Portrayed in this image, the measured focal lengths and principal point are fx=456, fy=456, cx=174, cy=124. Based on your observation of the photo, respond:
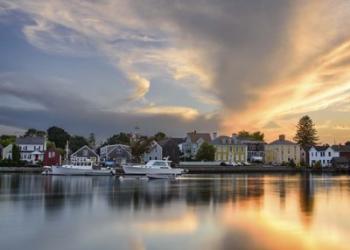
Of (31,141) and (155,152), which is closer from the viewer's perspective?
(31,141)

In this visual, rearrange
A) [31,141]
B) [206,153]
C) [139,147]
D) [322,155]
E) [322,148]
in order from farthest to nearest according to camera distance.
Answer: [322,148] < [322,155] < [206,153] < [31,141] < [139,147]

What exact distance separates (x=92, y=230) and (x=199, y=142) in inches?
4330

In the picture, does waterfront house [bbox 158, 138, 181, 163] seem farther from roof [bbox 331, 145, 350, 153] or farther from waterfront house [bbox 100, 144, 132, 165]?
roof [bbox 331, 145, 350, 153]

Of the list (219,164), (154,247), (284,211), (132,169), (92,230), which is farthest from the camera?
(219,164)

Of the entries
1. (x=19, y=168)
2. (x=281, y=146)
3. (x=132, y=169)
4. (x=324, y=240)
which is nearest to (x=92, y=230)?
(x=324, y=240)

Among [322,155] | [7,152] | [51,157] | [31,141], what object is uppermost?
[31,141]

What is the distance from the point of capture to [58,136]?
5906 inches

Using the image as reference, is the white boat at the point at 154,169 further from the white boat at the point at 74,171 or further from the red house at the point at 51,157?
the red house at the point at 51,157

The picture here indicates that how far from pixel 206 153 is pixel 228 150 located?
14863 millimetres

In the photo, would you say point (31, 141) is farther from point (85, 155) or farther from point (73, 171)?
point (73, 171)

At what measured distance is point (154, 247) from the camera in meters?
16.7

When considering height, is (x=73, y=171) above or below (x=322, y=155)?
below

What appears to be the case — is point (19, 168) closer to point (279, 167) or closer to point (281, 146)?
point (279, 167)

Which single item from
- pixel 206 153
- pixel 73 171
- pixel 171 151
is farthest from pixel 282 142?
pixel 73 171
